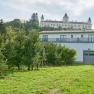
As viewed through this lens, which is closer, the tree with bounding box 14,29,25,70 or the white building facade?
the tree with bounding box 14,29,25,70

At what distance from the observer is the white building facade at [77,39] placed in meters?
58.5

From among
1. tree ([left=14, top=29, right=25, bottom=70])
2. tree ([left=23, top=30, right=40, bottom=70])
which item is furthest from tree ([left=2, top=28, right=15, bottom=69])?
tree ([left=23, top=30, right=40, bottom=70])

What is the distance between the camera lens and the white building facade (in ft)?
192

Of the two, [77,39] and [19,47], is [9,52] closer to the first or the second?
[19,47]

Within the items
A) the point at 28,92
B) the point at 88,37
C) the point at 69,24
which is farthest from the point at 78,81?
the point at 69,24

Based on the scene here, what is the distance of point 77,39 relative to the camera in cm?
6056

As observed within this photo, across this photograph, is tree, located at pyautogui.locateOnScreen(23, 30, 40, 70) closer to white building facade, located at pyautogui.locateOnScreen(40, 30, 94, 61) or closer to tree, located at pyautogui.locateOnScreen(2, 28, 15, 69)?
tree, located at pyautogui.locateOnScreen(2, 28, 15, 69)

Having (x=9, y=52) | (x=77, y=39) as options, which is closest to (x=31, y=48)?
(x=9, y=52)

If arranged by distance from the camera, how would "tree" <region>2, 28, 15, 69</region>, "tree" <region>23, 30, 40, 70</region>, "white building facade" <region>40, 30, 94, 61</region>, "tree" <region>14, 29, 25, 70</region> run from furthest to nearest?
"white building facade" <region>40, 30, 94, 61</region>
"tree" <region>14, 29, 25, 70</region>
"tree" <region>23, 30, 40, 70</region>
"tree" <region>2, 28, 15, 69</region>

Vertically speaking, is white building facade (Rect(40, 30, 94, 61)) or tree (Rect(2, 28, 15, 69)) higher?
white building facade (Rect(40, 30, 94, 61))

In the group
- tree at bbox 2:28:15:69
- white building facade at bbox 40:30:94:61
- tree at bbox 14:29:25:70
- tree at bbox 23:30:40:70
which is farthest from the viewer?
white building facade at bbox 40:30:94:61

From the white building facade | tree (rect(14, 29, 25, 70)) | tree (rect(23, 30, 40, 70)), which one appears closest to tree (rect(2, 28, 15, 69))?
tree (rect(14, 29, 25, 70))

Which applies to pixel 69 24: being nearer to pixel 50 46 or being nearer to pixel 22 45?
pixel 50 46

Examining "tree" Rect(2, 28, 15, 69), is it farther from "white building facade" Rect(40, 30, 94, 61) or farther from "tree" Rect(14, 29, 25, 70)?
"white building facade" Rect(40, 30, 94, 61)
